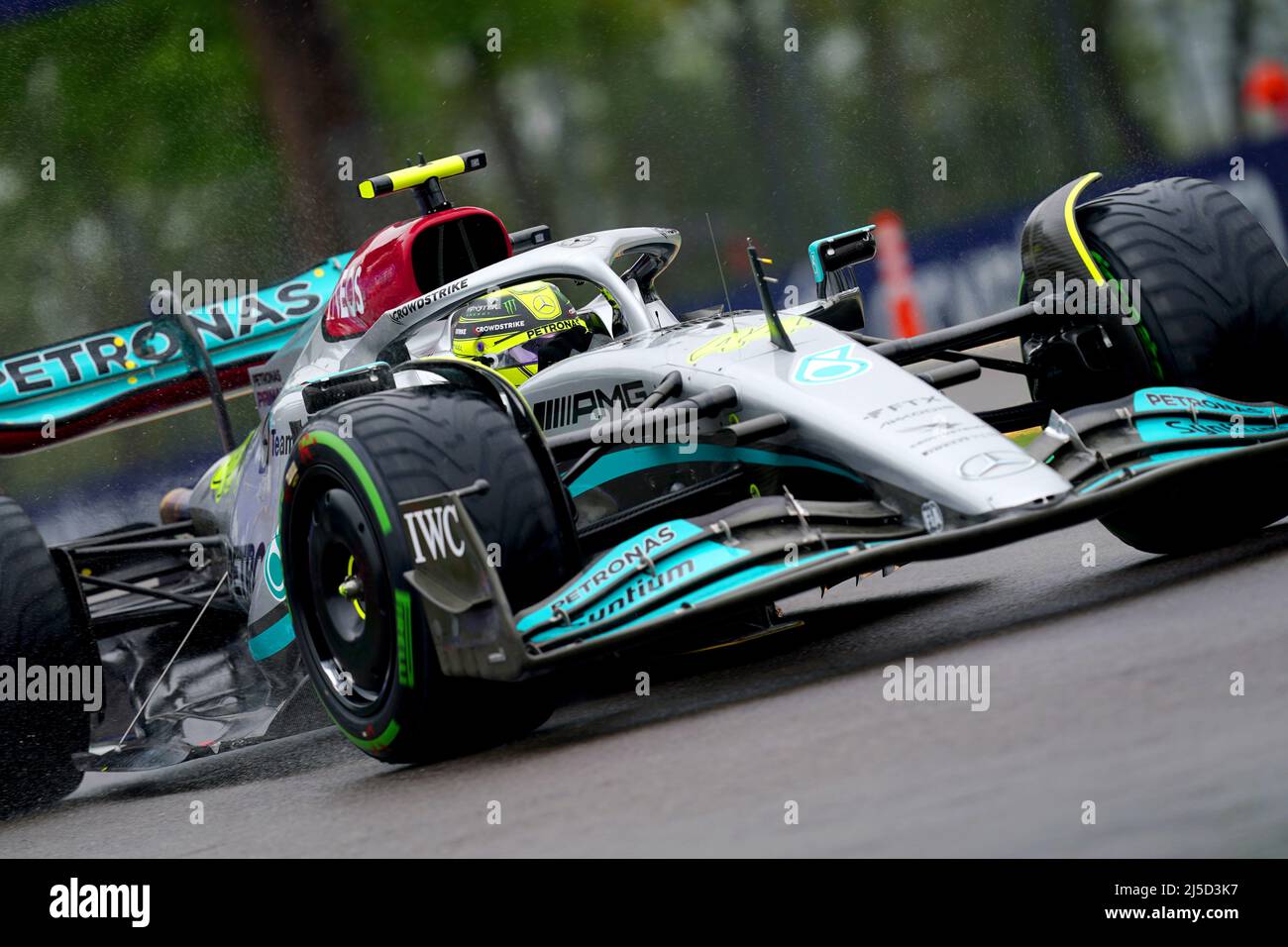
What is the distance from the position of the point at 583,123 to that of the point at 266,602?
8212 millimetres

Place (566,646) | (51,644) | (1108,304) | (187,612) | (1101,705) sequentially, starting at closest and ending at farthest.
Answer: (1101,705) < (566,646) < (1108,304) < (51,644) < (187,612)

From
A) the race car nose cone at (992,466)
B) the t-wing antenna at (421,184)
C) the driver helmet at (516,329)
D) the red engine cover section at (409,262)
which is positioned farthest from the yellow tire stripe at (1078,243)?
the t-wing antenna at (421,184)

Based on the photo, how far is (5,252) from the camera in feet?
44.4

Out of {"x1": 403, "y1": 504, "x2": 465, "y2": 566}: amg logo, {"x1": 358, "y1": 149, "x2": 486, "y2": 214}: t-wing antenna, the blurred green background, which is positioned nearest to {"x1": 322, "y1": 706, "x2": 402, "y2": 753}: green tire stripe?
{"x1": 403, "y1": 504, "x2": 465, "y2": 566}: amg logo

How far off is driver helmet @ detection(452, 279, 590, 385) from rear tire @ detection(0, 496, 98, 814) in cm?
159

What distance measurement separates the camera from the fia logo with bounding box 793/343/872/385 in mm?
4906

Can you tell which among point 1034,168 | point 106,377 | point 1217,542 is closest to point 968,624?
point 1217,542

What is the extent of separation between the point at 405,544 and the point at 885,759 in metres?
1.51

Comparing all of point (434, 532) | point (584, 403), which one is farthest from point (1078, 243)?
point (434, 532)

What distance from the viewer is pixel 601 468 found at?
5.43m

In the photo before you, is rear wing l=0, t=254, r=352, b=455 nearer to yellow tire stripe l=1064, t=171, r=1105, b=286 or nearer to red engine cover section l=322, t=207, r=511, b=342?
red engine cover section l=322, t=207, r=511, b=342

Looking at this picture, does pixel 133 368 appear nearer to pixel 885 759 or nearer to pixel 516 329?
pixel 516 329

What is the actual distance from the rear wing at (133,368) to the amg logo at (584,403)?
2687 mm

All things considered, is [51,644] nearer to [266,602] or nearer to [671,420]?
[266,602]
